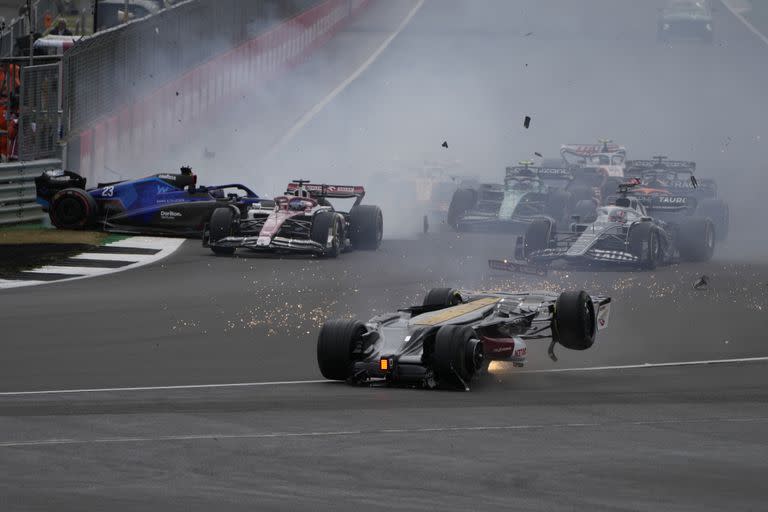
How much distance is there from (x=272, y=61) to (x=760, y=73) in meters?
23.3

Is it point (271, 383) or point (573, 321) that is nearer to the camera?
point (271, 383)

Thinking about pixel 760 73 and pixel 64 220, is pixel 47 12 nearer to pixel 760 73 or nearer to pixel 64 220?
pixel 64 220

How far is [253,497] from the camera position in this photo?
9125 mm

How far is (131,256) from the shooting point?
2539 cm

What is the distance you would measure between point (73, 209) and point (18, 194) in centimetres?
197

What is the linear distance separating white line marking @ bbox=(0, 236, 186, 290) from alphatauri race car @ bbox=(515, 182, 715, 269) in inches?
231

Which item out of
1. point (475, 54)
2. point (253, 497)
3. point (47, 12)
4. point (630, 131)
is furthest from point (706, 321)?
point (475, 54)

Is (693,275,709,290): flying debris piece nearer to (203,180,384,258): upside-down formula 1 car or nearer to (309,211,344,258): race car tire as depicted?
(309,211,344,258): race car tire

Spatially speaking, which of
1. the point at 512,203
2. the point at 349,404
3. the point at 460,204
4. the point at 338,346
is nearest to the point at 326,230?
the point at 512,203

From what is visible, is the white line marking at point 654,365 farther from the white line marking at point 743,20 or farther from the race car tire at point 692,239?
the white line marking at point 743,20

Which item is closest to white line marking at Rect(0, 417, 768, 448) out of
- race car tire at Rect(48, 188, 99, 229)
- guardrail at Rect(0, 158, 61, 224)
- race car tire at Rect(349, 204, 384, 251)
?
race car tire at Rect(349, 204, 384, 251)

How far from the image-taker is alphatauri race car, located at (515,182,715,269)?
984 inches

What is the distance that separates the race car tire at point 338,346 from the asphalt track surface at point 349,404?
158 mm

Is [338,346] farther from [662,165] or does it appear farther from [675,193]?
[662,165]
